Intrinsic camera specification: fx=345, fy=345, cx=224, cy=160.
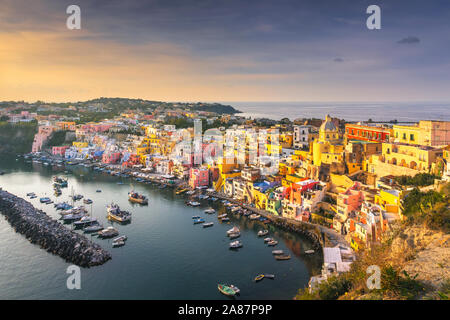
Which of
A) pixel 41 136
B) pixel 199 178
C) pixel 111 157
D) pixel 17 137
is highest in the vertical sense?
pixel 41 136

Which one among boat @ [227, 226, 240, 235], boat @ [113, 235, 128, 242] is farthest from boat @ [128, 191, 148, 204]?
boat @ [227, 226, 240, 235]

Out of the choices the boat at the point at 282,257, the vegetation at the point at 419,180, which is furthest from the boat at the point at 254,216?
the vegetation at the point at 419,180

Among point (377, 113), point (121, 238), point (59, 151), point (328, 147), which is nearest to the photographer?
point (121, 238)

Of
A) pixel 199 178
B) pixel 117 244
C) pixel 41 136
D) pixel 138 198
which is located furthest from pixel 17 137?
pixel 117 244

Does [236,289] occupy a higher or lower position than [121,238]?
lower

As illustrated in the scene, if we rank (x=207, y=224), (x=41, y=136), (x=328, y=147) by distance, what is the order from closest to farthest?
(x=207, y=224) → (x=328, y=147) → (x=41, y=136)

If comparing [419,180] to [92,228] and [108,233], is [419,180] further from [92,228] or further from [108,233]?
[92,228]
